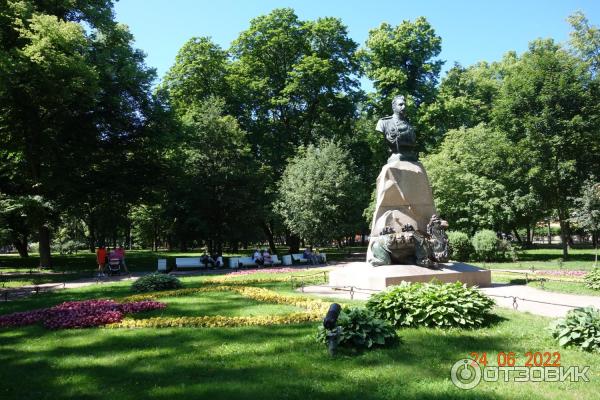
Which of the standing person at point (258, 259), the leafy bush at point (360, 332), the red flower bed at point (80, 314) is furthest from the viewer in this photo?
the standing person at point (258, 259)

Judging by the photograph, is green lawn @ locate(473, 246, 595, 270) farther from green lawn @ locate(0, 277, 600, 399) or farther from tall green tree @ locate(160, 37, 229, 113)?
tall green tree @ locate(160, 37, 229, 113)

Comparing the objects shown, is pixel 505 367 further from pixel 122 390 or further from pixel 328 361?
pixel 122 390

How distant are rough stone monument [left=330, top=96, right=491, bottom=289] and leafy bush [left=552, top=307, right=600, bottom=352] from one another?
5594 mm

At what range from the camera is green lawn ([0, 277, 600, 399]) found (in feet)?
19.2

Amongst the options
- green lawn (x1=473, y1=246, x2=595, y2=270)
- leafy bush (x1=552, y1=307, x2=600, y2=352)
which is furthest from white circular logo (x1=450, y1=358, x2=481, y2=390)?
green lawn (x1=473, y1=246, x2=595, y2=270)

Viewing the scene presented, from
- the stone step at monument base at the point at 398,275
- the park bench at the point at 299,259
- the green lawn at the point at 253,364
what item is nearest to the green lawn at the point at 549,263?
the stone step at monument base at the point at 398,275

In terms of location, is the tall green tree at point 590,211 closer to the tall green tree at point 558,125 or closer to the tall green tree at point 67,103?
the tall green tree at point 558,125

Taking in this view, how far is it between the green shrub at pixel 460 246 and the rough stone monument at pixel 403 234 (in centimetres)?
1201

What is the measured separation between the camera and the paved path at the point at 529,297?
35.5 ft

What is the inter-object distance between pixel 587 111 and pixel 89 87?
28.8 m

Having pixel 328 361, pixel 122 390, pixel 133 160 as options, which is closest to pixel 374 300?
pixel 328 361

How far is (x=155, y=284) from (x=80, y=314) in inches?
190

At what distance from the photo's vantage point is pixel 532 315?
32.8ft

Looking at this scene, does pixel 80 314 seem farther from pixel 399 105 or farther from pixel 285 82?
pixel 285 82
